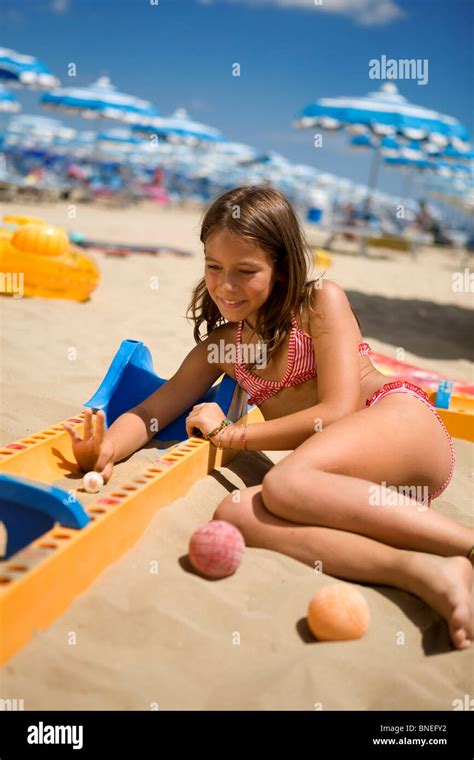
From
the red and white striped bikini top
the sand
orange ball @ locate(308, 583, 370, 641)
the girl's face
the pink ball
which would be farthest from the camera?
the red and white striped bikini top

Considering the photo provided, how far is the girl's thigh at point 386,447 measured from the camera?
218cm

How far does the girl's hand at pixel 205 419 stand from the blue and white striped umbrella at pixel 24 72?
45.5ft

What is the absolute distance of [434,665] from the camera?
69.5 inches

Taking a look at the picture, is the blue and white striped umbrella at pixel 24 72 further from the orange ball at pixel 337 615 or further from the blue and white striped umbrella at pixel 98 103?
the orange ball at pixel 337 615

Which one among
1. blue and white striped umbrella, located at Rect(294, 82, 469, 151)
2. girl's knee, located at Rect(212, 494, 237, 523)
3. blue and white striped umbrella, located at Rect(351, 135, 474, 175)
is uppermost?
blue and white striped umbrella, located at Rect(351, 135, 474, 175)

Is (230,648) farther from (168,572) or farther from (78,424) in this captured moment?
(78,424)

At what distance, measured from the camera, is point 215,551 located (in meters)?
1.93

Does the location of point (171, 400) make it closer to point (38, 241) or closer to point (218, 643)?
point (218, 643)

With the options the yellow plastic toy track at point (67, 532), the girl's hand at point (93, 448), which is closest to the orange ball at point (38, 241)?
the yellow plastic toy track at point (67, 532)

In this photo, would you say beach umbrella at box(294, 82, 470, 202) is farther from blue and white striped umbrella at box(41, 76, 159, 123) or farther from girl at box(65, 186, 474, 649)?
girl at box(65, 186, 474, 649)

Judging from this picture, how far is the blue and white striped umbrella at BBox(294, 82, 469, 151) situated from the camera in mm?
12180

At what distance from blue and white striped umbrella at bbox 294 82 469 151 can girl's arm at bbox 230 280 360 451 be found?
34.7 ft

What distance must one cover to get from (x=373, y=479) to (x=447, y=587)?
1.56ft

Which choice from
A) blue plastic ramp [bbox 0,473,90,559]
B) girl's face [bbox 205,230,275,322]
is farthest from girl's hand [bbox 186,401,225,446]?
blue plastic ramp [bbox 0,473,90,559]
